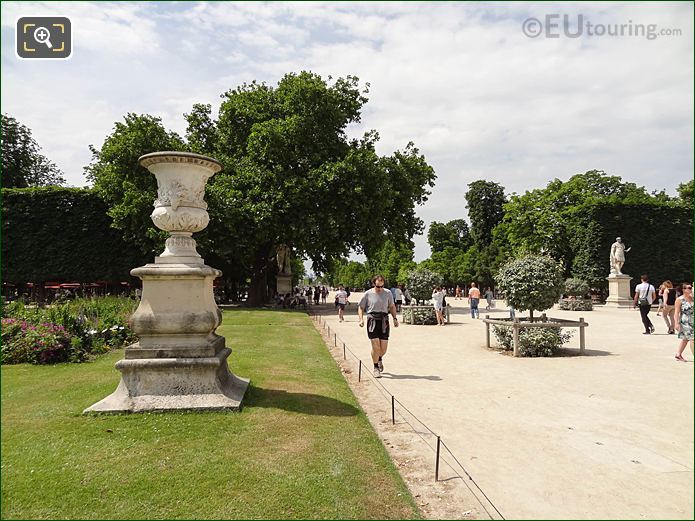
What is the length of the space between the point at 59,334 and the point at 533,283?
10.7 m

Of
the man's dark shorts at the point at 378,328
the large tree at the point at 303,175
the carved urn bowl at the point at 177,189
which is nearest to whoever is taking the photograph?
the carved urn bowl at the point at 177,189

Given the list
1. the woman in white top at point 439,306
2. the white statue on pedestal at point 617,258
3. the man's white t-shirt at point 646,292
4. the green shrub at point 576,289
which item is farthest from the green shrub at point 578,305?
the woman in white top at point 439,306

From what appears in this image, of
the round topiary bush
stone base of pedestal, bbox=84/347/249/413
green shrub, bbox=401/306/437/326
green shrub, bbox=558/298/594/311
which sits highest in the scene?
the round topiary bush

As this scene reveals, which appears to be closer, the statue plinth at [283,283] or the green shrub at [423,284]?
the green shrub at [423,284]

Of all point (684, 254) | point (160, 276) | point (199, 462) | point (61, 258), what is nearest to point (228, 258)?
point (61, 258)

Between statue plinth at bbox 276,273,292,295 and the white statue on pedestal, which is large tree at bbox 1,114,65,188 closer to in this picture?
statue plinth at bbox 276,273,292,295

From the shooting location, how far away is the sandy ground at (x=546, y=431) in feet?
12.4

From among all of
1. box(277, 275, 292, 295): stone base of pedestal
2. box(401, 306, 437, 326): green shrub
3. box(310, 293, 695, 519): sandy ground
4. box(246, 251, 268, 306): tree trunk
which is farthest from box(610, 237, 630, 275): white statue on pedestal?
box(310, 293, 695, 519): sandy ground

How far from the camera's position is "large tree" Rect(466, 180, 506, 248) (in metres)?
64.8

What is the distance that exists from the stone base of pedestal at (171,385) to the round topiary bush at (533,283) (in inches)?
304

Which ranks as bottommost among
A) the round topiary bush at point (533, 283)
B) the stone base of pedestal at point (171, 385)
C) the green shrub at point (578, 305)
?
the green shrub at point (578, 305)

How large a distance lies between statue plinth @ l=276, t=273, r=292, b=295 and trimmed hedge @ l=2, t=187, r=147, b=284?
9.55m

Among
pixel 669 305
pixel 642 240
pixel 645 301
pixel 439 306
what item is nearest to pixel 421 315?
pixel 439 306

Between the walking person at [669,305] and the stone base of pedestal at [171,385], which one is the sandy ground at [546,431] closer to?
the stone base of pedestal at [171,385]
